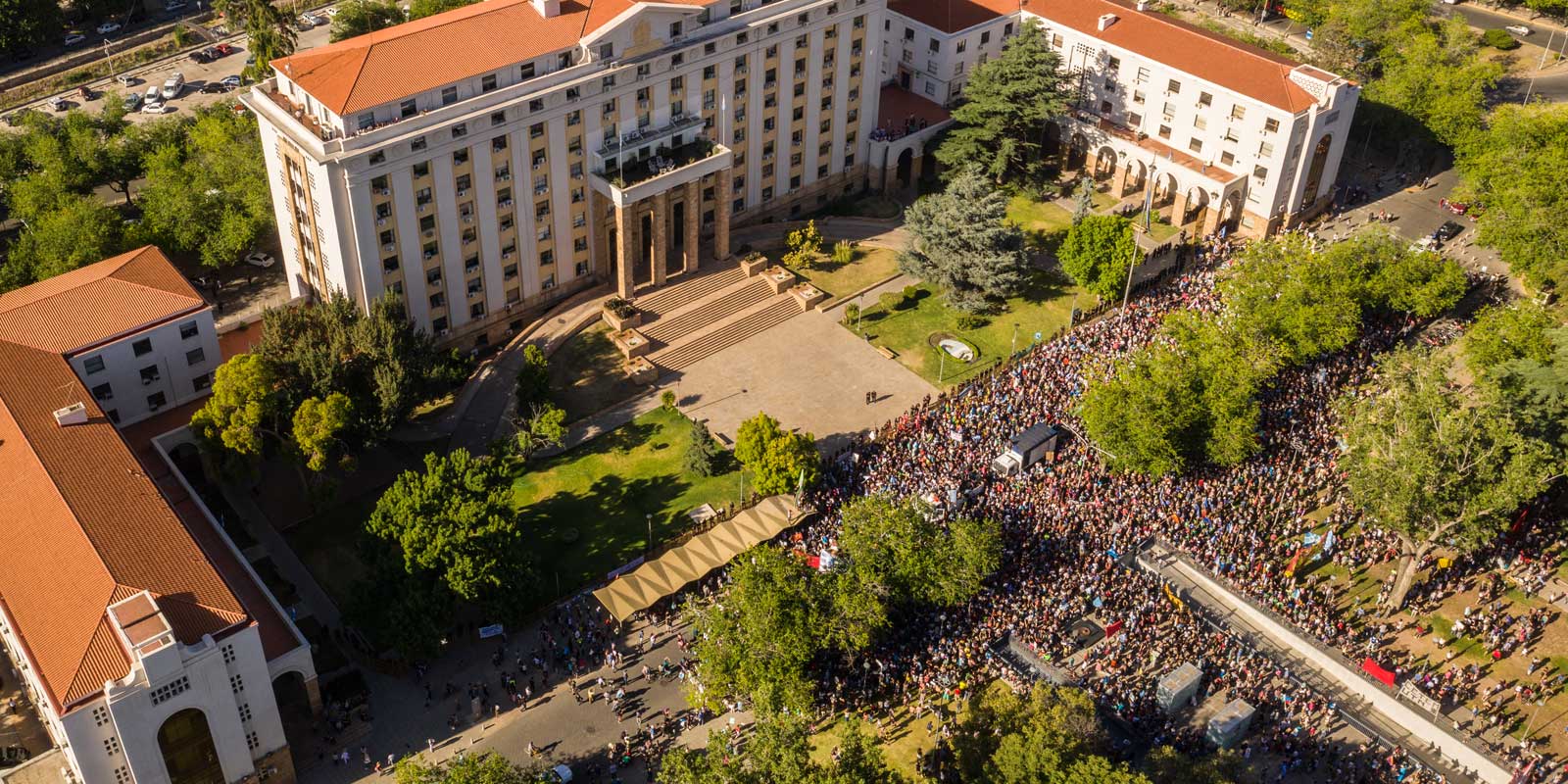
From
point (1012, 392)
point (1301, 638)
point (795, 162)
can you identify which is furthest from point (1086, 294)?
point (1301, 638)

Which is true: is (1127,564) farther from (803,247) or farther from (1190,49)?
(1190,49)

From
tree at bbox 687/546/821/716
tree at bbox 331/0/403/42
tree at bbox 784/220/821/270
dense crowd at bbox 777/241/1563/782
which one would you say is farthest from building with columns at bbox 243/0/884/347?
tree at bbox 331/0/403/42

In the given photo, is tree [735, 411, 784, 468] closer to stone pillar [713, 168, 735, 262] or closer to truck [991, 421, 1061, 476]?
truck [991, 421, 1061, 476]

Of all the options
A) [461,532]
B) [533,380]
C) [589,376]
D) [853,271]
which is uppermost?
[461,532]

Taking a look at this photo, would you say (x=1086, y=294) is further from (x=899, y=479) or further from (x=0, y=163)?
(x=0, y=163)

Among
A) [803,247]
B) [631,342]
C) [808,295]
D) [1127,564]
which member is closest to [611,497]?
[631,342]

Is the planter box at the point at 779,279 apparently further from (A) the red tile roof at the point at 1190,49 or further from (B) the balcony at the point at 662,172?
(A) the red tile roof at the point at 1190,49
